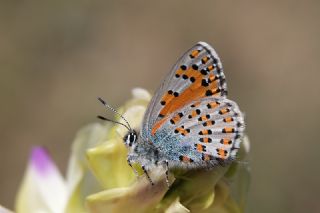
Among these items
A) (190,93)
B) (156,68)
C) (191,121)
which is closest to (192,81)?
(190,93)

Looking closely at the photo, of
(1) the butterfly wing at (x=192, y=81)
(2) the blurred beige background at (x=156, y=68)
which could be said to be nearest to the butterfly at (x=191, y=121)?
(1) the butterfly wing at (x=192, y=81)

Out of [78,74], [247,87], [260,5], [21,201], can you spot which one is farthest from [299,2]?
[21,201]

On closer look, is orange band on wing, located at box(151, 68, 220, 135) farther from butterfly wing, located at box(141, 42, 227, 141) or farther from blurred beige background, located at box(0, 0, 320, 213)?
blurred beige background, located at box(0, 0, 320, 213)

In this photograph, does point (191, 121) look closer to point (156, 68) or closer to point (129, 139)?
point (129, 139)

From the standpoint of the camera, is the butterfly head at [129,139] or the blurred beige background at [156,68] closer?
the butterfly head at [129,139]

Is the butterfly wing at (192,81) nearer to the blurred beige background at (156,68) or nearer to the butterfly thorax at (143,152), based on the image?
the butterfly thorax at (143,152)
